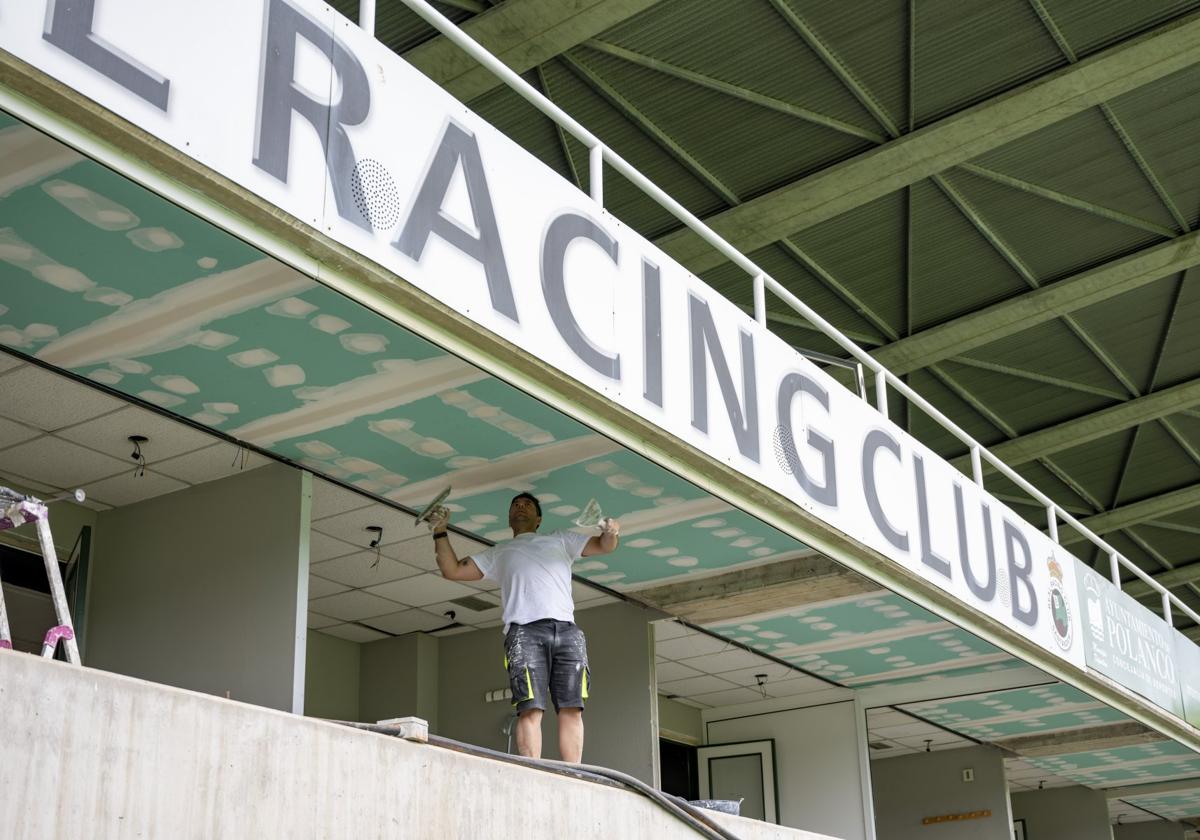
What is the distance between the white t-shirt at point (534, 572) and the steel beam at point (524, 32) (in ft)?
22.7

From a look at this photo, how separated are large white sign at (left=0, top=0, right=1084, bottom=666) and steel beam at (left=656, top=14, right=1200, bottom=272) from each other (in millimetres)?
6621

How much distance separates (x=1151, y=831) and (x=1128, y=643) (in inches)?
440

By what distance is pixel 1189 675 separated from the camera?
16.7 meters

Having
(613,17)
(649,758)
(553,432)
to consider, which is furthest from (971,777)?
(553,432)

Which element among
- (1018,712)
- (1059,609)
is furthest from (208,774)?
(1018,712)

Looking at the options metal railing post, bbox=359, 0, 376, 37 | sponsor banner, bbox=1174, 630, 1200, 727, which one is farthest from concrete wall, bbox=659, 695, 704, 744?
metal railing post, bbox=359, 0, 376, 37

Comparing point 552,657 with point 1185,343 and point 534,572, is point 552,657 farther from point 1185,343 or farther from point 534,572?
point 1185,343

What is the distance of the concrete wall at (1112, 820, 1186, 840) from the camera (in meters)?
23.6

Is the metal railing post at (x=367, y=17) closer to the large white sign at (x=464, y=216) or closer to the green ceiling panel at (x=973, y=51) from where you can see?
the large white sign at (x=464, y=216)

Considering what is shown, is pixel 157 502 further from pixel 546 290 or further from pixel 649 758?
pixel 649 758

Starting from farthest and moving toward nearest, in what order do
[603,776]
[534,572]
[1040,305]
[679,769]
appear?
[1040,305], [679,769], [534,572], [603,776]

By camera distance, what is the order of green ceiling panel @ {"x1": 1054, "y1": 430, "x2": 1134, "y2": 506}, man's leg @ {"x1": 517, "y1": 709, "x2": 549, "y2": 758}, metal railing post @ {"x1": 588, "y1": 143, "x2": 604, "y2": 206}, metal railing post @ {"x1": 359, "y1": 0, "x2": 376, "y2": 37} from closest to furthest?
1. metal railing post @ {"x1": 359, "y1": 0, "x2": 376, "y2": 37}
2. man's leg @ {"x1": 517, "y1": 709, "x2": 549, "y2": 758}
3. metal railing post @ {"x1": 588, "y1": 143, "x2": 604, "y2": 206}
4. green ceiling panel @ {"x1": 1054, "y1": 430, "x2": 1134, "y2": 506}

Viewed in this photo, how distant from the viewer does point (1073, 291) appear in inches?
749

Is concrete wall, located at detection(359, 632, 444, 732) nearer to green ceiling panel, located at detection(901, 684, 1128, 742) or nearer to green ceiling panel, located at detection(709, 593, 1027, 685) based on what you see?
green ceiling panel, located at detection(709, 593, 1027, 685)
